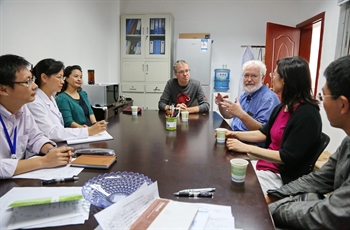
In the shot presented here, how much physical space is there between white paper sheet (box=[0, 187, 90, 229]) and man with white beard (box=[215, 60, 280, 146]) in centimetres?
147

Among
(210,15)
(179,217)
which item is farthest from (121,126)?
(210,15)

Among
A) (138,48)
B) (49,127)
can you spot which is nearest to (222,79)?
(138,48)

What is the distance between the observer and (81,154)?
129 centimetres

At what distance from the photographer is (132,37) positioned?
4738mm

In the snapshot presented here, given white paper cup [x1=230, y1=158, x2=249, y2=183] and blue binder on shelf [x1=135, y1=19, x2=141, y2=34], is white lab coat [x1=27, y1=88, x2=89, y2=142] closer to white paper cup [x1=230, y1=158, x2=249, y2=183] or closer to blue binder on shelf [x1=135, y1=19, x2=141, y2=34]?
white paper cup [x1=230, y1=158, x2=249, y2=183]

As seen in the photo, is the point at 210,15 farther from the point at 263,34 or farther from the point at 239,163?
the point at 239,163

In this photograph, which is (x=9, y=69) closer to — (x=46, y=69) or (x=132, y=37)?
(x=46, y=69)

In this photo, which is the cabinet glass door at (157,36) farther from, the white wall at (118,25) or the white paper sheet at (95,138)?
the white paper sheet at (95,138)

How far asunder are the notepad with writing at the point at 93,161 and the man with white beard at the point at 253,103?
1.19 metres

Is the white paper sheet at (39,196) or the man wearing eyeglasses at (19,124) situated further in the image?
the man wearing eyeglasses at (19,124)

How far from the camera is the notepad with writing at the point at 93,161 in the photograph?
44.9 inches

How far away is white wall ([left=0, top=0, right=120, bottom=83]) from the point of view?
2404mm

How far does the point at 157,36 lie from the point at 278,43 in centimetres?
217

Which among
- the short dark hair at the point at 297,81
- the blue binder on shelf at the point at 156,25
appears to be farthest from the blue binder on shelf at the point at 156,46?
the short dark hair at the point at 297,81
